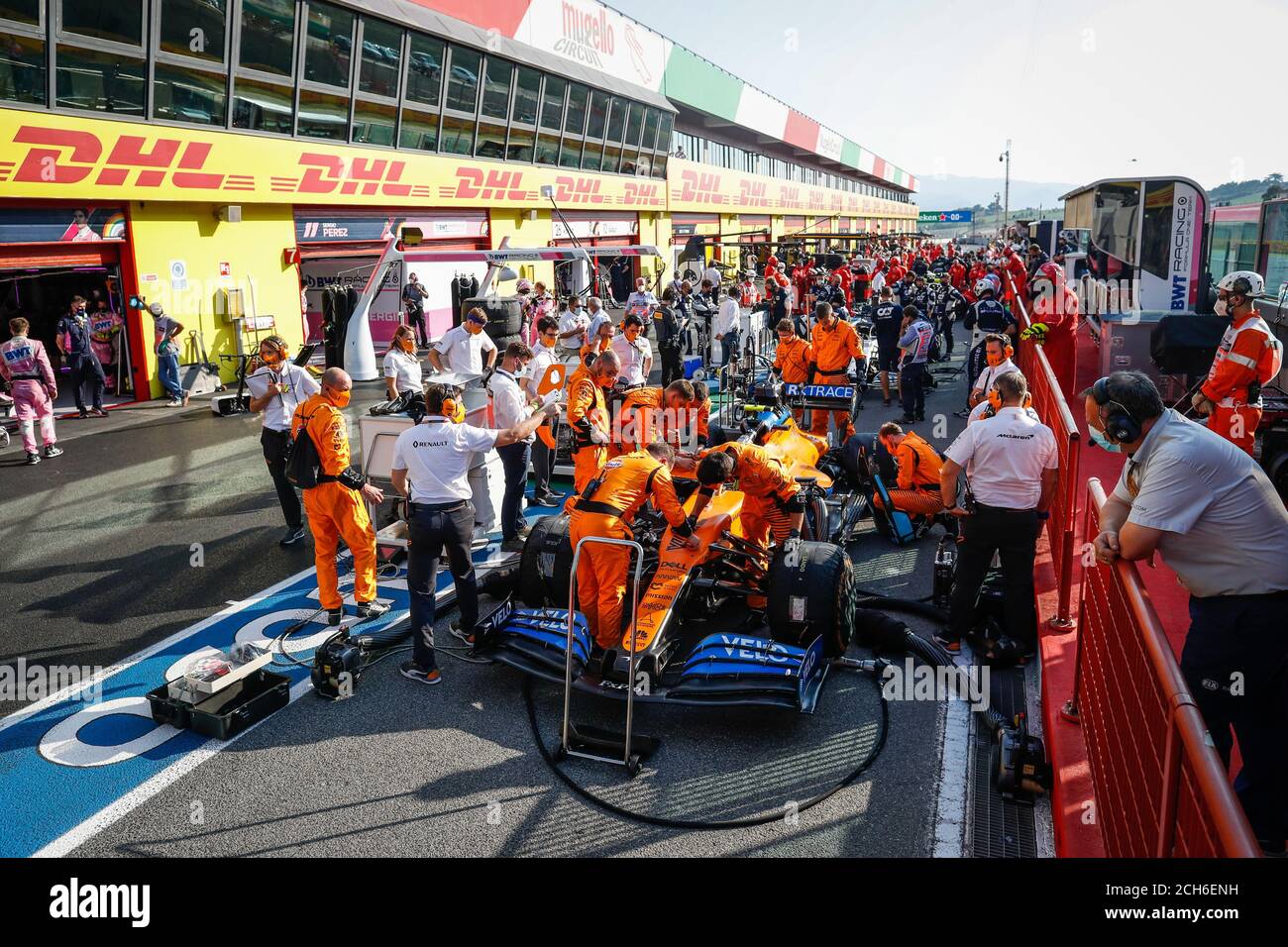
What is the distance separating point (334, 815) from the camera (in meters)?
4.54

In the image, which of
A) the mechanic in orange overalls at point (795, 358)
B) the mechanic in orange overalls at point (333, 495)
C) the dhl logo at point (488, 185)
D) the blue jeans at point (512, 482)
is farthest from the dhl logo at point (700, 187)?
the mechanic in orange overalls at point (333, 495)

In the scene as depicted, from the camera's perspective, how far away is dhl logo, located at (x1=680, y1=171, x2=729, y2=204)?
1454 inches

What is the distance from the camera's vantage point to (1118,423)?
148 inches

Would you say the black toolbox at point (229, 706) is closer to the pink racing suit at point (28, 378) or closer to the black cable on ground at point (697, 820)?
the black cable on ground at point (697, 820)

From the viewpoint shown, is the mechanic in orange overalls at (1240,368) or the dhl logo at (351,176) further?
the dhl logo at (351,176)

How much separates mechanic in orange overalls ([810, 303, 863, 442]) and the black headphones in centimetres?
726

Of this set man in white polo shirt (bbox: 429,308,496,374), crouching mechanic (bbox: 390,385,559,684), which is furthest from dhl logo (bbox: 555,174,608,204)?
crouching mechanic (bbox: 390,385,559,684)

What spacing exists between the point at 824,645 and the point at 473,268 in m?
20.6

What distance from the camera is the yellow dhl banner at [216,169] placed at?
13766mm

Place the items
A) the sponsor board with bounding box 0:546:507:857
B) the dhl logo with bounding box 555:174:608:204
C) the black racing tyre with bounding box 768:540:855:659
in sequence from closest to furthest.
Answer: the sponsor board with bounding box 0:546:507:857
the black racing tyre with bounding box 768:540:855:659
the dhl logo with bounding box 555:174:608:204

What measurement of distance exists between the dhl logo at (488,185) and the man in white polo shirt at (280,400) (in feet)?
51.4

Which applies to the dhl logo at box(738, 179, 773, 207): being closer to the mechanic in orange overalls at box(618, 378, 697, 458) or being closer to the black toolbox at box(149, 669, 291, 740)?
the mechanic in orange overalls at box(618, 378, 697, 458)

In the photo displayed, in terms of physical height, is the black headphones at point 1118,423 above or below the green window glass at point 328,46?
below
